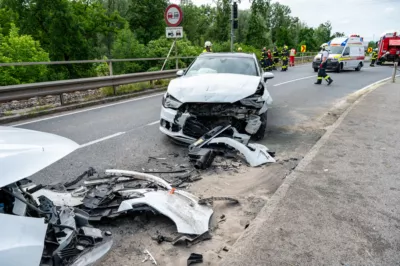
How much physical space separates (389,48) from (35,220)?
119 ft

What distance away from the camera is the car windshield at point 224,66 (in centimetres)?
680

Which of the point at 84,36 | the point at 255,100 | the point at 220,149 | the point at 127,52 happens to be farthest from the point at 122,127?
the point at 84,36

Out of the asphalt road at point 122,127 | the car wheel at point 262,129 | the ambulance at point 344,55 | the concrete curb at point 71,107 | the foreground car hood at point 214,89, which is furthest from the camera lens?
the ambulance at point 344,55

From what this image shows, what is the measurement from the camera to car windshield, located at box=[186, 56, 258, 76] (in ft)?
22.3

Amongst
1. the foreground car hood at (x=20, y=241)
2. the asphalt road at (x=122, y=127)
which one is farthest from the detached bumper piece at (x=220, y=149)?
the foreground car hood at (x=20, y=241)

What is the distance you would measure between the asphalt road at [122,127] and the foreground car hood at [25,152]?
1942 mm

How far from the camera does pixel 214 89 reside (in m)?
5.35

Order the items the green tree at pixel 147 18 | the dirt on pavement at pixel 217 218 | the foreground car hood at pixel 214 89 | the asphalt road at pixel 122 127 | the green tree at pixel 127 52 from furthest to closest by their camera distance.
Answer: the green tree at pixel 147 18, the green tree at pixel 127 52, the foreground car hood at pixel 214 89, the asphalt road at pixel 122 127, the dirt on pavement at pixel 217 218

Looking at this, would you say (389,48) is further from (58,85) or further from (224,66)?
(58,85)

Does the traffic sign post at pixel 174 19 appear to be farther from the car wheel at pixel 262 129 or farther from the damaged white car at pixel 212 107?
the car wheel at pixel 262 129

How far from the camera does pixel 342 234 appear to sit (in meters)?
2.94

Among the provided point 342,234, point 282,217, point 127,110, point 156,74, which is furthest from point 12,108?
point 342,234

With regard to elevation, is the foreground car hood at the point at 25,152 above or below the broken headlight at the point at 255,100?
above

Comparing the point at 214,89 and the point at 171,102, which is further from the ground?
the point at 214,89
